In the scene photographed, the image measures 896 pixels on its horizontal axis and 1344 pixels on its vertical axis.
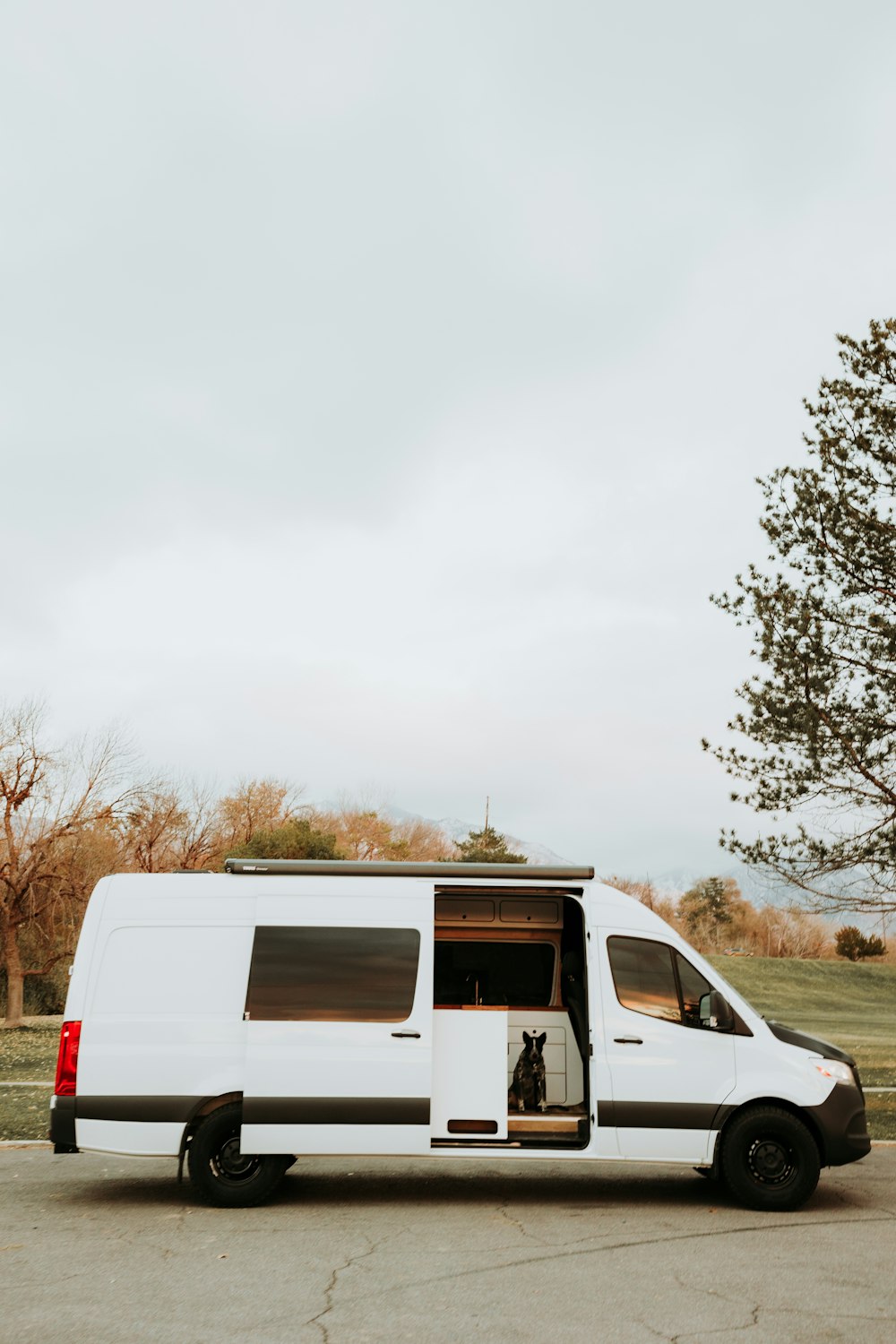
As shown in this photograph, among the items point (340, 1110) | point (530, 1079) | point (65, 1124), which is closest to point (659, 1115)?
point (530, 1079)

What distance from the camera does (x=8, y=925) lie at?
1225 inches

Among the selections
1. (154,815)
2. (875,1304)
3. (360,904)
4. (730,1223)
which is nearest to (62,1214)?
(360,904)

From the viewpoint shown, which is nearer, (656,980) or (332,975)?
(332,975)

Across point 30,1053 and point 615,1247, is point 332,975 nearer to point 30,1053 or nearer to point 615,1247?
point 615,1247

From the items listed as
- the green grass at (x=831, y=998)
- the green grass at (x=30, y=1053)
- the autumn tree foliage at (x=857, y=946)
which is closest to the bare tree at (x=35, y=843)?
the green grass at (x=30, y=1053)

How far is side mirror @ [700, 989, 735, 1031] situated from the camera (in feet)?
30.2

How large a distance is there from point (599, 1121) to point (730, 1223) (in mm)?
1136

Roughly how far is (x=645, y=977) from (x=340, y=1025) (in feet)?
7.91

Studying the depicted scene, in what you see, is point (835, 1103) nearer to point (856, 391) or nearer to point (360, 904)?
point (360, 904)

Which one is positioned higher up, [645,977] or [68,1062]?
[645,977]

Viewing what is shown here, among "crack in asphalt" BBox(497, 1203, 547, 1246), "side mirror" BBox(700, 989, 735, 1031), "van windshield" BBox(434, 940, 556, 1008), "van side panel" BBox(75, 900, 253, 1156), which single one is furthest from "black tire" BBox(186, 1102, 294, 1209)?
"side mirror" BBox(700, 989, 735, 1031)

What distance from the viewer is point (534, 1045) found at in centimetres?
1052

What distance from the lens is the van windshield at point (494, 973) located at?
445 inches

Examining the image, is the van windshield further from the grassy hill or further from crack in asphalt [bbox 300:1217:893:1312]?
the grassy hill
